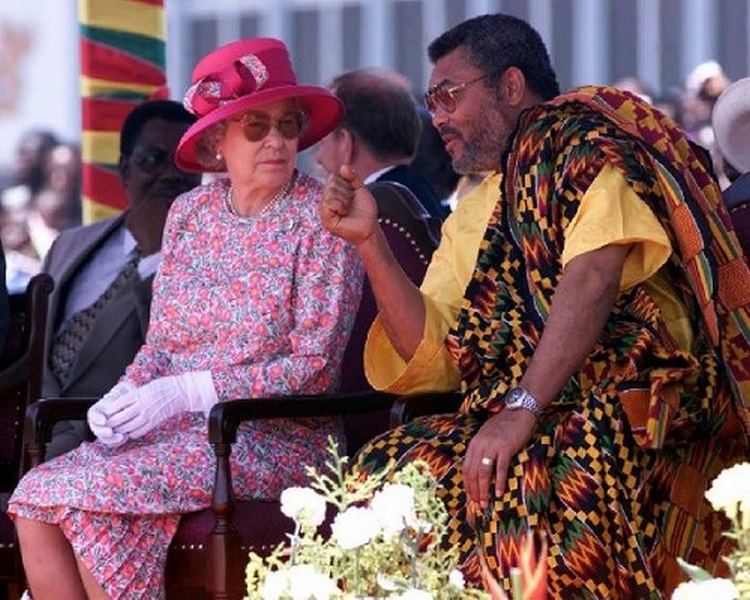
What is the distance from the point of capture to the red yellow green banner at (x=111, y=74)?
281 inches

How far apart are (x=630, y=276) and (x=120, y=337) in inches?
84.7

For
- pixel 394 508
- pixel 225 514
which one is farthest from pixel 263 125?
pixel 394 508

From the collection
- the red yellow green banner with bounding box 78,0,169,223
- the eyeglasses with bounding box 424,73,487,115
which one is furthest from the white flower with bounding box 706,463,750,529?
the red yellow green banner with bounding box 78,0,169,223

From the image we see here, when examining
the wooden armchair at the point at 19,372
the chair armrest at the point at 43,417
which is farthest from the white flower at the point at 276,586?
the wooden armchair at the point at 19,372

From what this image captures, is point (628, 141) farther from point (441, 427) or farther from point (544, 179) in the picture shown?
point (441, 427)

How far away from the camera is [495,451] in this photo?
162 inches

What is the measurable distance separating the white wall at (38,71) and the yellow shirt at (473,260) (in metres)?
8.79

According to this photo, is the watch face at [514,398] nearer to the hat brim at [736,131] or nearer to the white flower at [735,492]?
the hat brim at [736,131]

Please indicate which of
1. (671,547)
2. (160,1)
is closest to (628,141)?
(671,547)

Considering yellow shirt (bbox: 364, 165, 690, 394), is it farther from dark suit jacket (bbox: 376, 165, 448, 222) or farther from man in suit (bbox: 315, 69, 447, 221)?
man in suit (bbox: 315, 69, 447, 221)

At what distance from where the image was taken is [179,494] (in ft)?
15.3

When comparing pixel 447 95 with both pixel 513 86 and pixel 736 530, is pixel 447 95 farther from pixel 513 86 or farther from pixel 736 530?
pixel 736 530

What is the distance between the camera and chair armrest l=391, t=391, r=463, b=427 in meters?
4.50

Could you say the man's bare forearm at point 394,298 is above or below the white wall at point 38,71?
above
